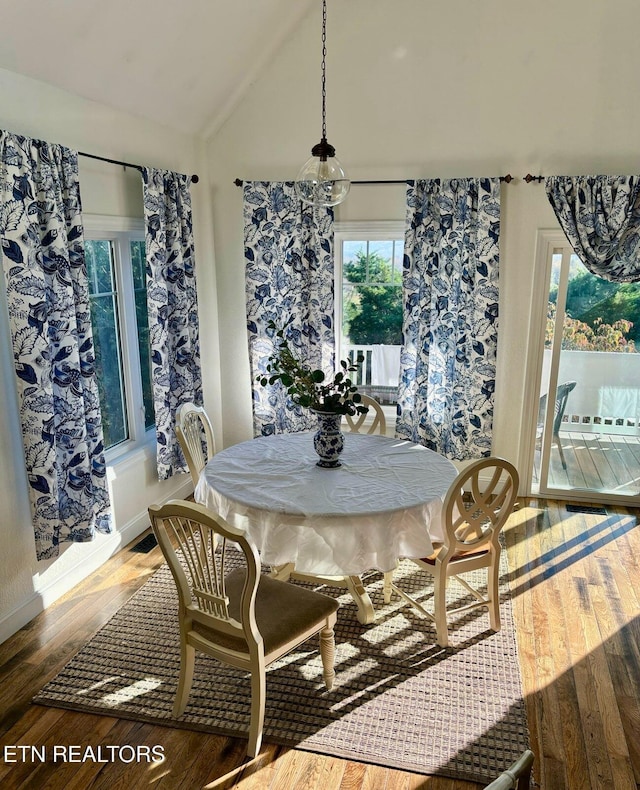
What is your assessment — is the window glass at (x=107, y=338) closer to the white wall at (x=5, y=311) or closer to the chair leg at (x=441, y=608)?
the white wall at (x=5, y=311)

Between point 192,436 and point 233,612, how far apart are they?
4.80 feet

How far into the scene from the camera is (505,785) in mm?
1312

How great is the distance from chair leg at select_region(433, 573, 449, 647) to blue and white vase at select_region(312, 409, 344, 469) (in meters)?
0.77

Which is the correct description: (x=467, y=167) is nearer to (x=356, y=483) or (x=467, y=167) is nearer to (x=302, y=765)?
(x=356, y=483)

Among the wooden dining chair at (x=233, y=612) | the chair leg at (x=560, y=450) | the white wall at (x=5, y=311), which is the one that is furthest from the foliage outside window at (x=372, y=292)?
the wooden dining chair at (x=233, y=612)

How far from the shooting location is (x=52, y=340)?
3268 mm

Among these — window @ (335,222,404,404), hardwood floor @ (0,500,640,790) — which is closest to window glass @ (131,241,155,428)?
hardwood floor @ (0,500,640,790)

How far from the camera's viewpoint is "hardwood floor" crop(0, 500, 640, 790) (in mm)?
2361

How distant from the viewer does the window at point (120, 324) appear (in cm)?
402

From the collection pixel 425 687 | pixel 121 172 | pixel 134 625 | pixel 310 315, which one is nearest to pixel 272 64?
pixel 121 172

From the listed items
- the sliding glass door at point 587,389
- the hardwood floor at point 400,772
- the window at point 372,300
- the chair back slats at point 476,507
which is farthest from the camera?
the window at point 372,300

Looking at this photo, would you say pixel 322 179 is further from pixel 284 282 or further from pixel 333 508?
pixel 284 282

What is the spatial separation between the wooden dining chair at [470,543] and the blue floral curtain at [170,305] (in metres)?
2.08

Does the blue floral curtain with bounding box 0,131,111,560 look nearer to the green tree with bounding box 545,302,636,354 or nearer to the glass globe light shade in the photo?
the glass globe light shade
